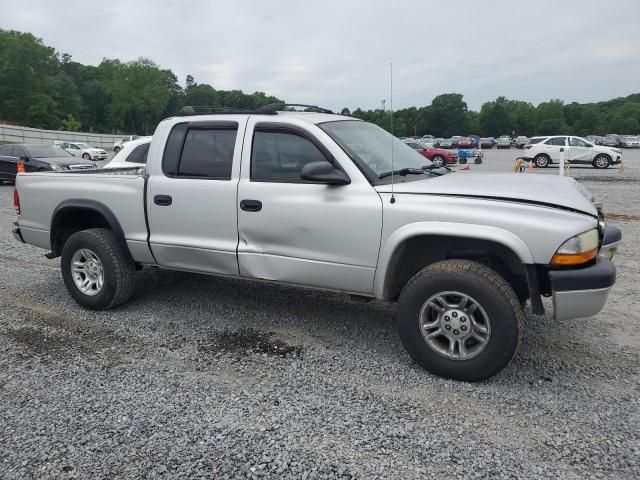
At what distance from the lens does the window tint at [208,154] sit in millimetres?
4309

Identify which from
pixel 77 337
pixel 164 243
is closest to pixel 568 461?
pixel 164 243

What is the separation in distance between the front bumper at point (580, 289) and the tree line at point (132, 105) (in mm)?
76714

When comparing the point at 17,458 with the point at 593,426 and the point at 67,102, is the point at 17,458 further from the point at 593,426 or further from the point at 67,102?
the point at 67,102

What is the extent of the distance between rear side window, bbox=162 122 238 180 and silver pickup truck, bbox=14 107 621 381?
0.01 metres

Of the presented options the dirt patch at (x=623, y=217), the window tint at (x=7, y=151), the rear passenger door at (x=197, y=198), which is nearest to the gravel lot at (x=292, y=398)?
the rear passenger door at (x=197, y=198)

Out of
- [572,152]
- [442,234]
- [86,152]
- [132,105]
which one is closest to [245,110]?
[442,234]

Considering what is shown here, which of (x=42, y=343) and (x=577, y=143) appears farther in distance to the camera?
(x=577, y=143)

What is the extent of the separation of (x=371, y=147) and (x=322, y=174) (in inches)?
31.2

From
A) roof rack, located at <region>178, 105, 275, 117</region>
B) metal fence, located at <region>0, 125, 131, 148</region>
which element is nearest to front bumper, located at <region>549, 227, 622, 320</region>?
roof rack, located at <region>178, 105, 275, 117</region>

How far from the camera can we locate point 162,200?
176 inches

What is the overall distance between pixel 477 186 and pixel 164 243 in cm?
268

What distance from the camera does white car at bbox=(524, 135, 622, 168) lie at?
23.5 meters

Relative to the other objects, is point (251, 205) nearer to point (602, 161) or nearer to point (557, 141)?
point (602, 161)

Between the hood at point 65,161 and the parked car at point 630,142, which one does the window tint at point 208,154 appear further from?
the parked car at point 630,142
